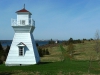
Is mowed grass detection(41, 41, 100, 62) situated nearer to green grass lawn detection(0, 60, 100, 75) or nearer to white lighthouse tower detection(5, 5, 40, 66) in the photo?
green grass lawn detection(0, 60, 100, 75)

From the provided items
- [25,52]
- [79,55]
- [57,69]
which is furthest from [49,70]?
[79,55]

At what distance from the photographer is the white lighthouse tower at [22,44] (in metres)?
25.2

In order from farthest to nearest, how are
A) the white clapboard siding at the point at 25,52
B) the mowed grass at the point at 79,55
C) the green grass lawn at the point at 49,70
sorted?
the mowed grass at the point at 79,55, the white clapboard siding at the point at 25,52, the green grass lawn at the point at 49,70

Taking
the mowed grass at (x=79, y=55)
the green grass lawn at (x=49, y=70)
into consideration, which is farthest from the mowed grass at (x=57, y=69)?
the mowed grass at (x=79, y=55)

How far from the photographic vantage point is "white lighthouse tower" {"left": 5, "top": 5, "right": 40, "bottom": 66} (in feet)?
82.6

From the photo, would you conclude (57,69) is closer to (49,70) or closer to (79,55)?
(49,70)

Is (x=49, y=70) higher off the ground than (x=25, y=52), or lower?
lower

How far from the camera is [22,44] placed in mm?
25156

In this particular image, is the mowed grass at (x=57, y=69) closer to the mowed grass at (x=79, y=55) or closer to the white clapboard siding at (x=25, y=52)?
the white clapboard siding at (x=25, y=52)

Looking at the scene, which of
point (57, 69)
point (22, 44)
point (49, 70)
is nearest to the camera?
point (49, 70)

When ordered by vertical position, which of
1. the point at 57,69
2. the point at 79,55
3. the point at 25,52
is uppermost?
the point at 25,52

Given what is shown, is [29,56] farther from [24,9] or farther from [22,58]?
[24,9]

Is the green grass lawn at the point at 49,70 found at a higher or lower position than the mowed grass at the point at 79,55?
lower

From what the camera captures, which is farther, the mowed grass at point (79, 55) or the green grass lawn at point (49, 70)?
the mowed grass at point (79, 55)
